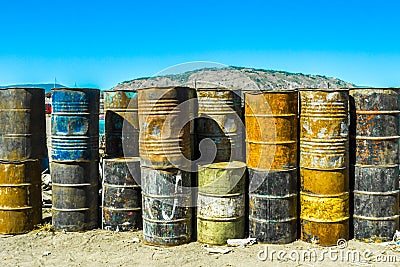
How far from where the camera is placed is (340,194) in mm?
6484

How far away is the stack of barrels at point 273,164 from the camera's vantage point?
6.45 meters

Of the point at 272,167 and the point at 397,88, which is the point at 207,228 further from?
the point at 397,88

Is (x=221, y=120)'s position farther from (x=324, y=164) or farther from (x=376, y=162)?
(x=376, y=162)

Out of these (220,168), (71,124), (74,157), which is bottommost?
(220,168)

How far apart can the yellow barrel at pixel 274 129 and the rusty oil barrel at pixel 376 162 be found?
1.05 metres

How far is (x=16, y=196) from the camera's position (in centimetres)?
725

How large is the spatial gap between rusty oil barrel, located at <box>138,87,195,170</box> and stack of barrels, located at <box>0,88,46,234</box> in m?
2.20

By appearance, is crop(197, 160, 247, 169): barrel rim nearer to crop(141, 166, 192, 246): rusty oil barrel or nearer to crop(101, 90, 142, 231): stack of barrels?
crop(141, 166, 192, 246): rusty oil barrel

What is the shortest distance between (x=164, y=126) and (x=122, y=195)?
1.68 metres

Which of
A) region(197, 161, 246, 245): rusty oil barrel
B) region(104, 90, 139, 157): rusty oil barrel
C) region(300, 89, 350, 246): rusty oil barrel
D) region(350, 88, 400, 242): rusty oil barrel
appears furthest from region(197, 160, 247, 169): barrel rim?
region(350, 88, 400, 242): rusty oil barrel

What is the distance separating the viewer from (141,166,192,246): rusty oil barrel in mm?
6516

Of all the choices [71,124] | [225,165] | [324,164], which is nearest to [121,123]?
[71,124]

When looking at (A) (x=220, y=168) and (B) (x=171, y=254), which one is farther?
(A) (x=220, y=168)

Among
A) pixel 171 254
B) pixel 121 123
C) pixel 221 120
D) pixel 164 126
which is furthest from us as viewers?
pixel 121 123
